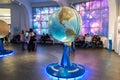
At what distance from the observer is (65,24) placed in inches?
231

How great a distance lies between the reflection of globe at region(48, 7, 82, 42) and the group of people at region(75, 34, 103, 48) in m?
8.65

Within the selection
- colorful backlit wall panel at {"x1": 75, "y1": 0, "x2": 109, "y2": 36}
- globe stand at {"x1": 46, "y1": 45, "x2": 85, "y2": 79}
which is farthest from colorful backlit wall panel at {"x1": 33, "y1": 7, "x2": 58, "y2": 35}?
globe stand at {"x1": 46, "y1": 45, "x2": 85, "y2": 79}

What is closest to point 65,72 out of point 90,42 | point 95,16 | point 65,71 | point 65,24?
point 65,71

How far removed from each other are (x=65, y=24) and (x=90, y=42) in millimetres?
9220

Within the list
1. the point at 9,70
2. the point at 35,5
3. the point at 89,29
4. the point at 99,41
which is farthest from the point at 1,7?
the point at 9,70

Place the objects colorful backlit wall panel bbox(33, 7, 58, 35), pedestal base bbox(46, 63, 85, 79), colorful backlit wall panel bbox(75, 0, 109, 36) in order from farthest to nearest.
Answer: colorful backlit wall panel bbox(33, 7, 58, 35)
colorful backlit wall panel bbox(75, 0, 109, 36)
pedestal base bbox(46, 63, 85, 79)

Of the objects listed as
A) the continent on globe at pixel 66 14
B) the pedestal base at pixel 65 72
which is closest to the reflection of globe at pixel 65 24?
the continent on globe at pixel 66 14

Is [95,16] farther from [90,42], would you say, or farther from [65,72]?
[65,72]

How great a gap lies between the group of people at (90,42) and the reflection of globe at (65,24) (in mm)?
8647

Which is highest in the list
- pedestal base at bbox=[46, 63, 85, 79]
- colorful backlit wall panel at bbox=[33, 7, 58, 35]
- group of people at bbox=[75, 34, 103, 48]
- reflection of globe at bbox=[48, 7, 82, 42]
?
colorful backlit wall panel at bbox=[33, 7, 58, 35]

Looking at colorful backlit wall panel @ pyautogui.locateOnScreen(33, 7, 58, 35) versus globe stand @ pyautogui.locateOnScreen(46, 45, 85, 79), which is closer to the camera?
globe stand @ pyautogui.locateOnScreen(46, 45, 85, 79)

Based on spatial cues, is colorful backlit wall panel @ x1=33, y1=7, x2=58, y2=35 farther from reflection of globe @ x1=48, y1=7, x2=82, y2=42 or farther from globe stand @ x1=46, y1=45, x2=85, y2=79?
reflection of globe @ x1=48, y1=7, x2=82, y2=42

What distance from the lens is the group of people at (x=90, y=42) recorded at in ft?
47.2

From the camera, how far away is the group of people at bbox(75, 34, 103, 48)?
14375 mm
